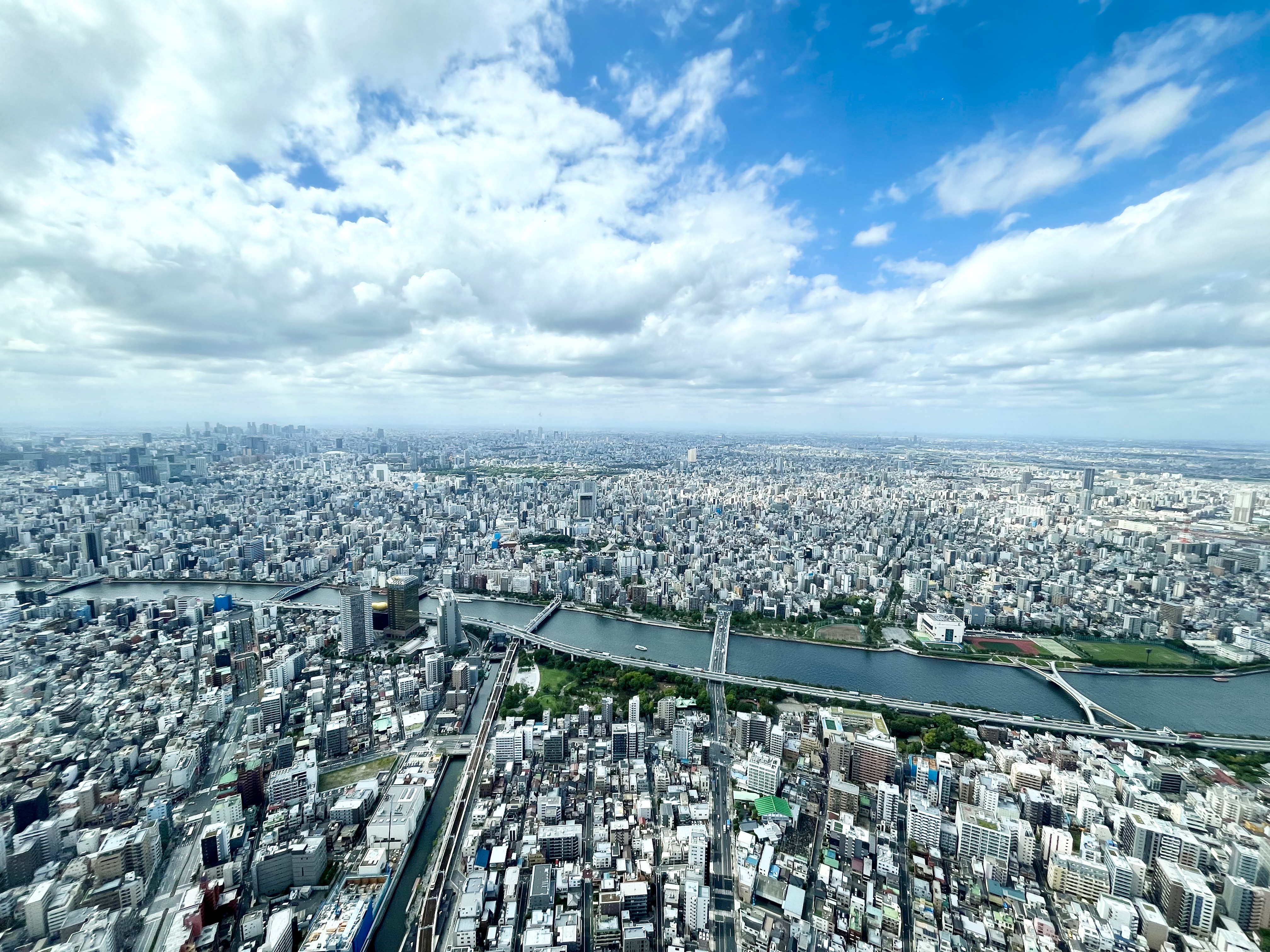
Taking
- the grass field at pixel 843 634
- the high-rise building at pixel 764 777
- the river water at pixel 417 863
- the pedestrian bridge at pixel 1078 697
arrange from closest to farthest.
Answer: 1. the river water at pixel 417 863
2. the high-rise building at pixel 764 777
3. the pedestrian bridge at pixel 1078 697
4. the grass field at pixel 843 634

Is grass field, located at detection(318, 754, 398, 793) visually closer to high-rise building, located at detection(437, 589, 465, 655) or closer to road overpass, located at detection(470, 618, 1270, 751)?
high-rise building, located at detection(437, 589, 465, 655)

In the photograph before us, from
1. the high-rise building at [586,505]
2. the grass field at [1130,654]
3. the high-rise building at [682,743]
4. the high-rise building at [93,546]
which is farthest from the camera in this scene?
the high-rise building at [586,505]

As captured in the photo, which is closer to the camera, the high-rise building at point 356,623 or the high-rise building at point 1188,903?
the high-rise building at point 1188,903

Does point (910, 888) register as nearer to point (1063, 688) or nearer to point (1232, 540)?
point (1063, 688)

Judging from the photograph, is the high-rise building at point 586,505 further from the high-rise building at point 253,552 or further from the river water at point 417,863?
the river water at point 417,863

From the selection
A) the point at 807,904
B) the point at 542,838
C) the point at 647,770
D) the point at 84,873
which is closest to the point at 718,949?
the point at 807,904

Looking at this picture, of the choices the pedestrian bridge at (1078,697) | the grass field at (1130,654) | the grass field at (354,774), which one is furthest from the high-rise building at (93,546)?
the grass field at (1130,654)

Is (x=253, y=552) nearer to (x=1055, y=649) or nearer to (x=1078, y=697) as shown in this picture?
(x=1078, y=697)
